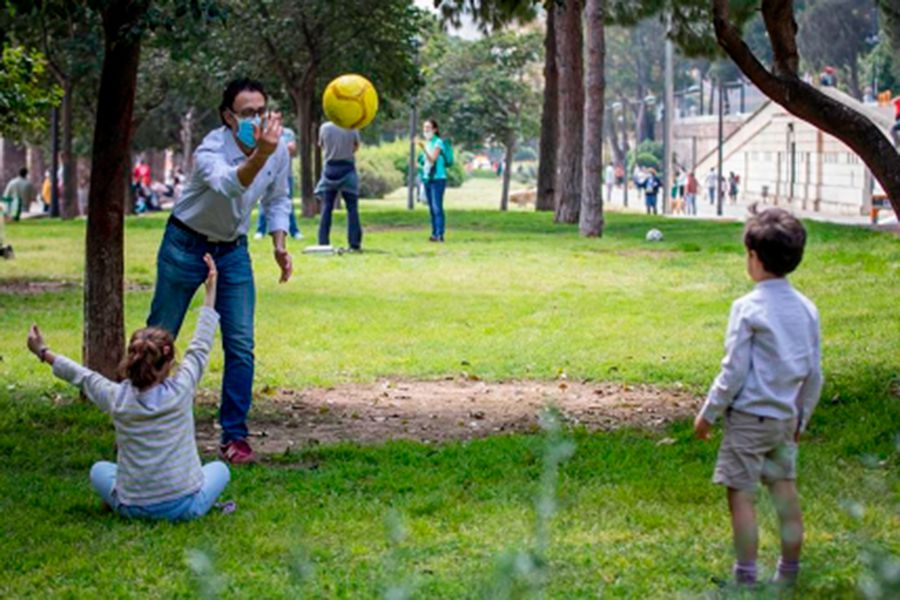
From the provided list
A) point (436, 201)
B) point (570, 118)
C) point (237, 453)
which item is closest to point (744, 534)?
point (237, 453)

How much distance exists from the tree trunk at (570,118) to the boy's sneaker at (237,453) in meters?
21.8

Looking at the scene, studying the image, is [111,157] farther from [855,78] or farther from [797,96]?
[855,78]

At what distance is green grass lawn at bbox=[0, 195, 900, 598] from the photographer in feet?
19.5

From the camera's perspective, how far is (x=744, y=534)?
5.41 m

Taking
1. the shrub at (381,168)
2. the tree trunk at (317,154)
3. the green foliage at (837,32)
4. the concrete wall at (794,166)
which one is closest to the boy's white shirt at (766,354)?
the tree trunk at (317,154)

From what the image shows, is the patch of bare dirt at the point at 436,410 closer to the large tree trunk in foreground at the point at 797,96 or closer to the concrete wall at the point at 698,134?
the large tree trunk in foreground at the point at 797,96

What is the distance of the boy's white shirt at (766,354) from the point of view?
214 inches

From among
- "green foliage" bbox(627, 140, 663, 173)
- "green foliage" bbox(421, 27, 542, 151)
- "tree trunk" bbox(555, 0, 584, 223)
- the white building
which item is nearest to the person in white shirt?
the white building

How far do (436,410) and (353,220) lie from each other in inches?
448

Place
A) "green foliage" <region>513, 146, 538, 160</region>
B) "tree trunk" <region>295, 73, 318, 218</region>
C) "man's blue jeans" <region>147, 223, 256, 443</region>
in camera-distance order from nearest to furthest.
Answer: "man's blue jeans" <region>147, 223, 256, 443</region> < "tree trunk" <region>295, 73, 318, 218</region> < "green foliage" <region>513, 146, 538, 160</region>

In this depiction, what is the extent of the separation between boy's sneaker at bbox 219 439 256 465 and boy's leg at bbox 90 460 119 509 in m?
1.22

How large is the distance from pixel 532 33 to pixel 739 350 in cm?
5893

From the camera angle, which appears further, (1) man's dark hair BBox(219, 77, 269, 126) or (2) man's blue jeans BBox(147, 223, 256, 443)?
(2) man's blue jeans BBox(147, 223, 256, 443)

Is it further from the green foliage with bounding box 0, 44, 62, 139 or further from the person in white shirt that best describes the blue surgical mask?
the person in white shirt
